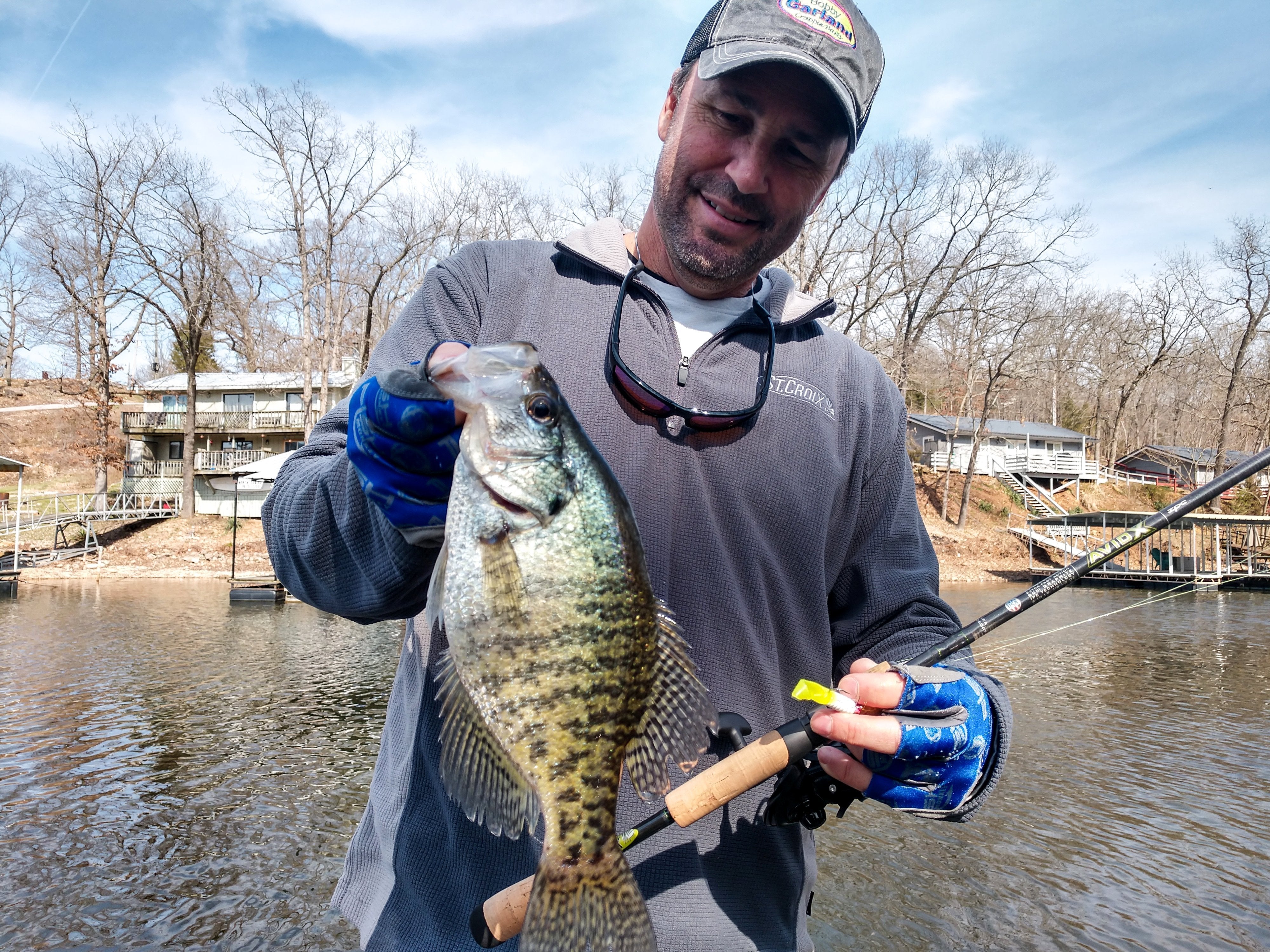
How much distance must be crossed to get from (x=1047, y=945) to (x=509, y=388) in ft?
24.1

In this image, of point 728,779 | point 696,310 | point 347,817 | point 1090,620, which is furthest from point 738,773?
point 1090,620

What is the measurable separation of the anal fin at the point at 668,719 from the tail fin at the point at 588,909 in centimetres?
20

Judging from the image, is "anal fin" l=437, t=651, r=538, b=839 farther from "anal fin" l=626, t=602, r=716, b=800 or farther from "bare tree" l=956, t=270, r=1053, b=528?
"bare tree" l=956, t=270, r=1053, b=528

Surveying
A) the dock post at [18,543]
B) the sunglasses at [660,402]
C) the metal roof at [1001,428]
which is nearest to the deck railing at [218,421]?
the dock post at [18,543]

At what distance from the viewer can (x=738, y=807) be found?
2227 mm

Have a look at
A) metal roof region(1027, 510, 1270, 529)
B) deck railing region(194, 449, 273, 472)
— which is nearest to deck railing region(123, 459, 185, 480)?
deck railing region(194, 449, 273, 472)

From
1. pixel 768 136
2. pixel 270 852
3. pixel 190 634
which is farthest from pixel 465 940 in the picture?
pixel 190 634

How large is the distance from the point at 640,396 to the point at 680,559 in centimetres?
43

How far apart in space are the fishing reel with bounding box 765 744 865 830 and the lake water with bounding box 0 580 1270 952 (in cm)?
551

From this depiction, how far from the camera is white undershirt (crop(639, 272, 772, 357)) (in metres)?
2.40

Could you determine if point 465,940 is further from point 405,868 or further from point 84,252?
point 84,252

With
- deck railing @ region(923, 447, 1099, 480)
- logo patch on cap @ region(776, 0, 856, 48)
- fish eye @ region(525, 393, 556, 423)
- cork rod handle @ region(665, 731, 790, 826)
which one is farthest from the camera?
deck railing @ region(923, 447, 1099, 480)

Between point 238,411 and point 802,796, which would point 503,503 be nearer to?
point 802,796

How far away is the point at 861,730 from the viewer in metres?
1.92
